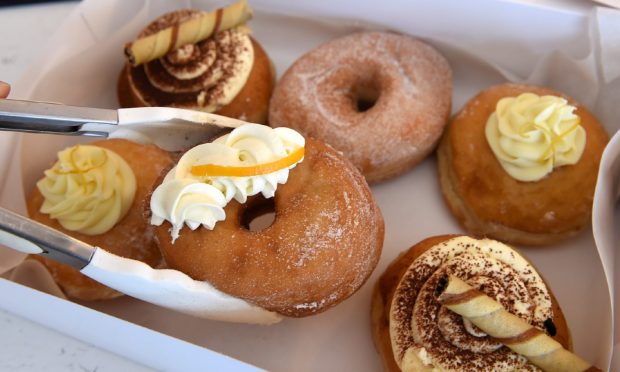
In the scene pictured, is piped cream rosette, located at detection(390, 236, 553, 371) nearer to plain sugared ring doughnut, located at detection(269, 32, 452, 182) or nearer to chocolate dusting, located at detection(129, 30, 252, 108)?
plain sugared ring doughnut, located at detection(269, 32, 452, 182)

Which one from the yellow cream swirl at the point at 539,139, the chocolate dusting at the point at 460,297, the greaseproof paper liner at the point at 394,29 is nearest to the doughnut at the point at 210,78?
the greaseproof paper liner at the point at 394,29

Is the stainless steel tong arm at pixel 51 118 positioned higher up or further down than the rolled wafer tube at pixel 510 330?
higher up

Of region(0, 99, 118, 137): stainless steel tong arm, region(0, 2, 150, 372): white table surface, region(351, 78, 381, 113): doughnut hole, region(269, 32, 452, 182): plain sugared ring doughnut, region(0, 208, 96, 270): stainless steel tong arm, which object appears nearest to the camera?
region(0, 208, 96, 270): stainless steel tong arm

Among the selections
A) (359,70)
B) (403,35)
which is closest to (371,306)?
(359,70)

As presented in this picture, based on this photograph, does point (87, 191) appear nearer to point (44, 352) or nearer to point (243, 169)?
point (44, 352)

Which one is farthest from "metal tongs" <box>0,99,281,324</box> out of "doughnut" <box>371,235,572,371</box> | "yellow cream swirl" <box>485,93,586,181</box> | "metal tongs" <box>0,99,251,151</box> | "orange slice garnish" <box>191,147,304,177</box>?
"yellow cream swirl" <box>485,93,586,181</box>

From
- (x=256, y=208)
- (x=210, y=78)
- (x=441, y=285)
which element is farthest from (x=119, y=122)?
(x=441, y=285)

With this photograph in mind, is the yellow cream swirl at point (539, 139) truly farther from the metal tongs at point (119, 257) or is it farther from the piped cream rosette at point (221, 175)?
the metal tongs at point (119, 257)
